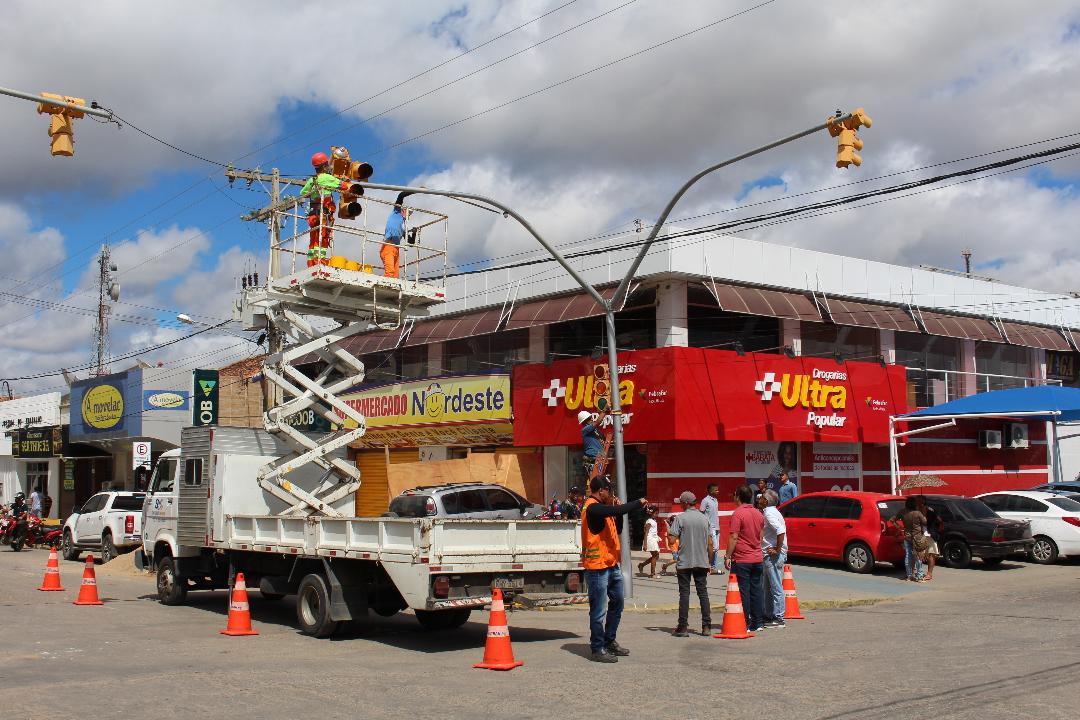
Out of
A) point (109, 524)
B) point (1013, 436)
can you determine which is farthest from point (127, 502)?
point (1013, 436)

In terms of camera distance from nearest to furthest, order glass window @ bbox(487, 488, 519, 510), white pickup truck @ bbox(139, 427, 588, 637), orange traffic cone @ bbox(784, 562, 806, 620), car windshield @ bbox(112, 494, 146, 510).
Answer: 1. white pickup truck @ bbox(139, 427, 588, 637)
2. orange traffic cone @ bbox(784, 562, 806, 620)
3. glass window @ bbox(487, 488, 519, 510)
4. car windshield @ bbox(112, 494, 146, 510)

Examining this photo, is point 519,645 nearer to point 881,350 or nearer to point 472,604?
point 472,604

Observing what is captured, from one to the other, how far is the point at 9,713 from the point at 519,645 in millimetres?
5494

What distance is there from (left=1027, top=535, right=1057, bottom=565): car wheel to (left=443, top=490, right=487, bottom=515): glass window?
11778 mm

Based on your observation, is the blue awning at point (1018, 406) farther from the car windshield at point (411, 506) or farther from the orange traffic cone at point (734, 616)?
the orange traffic cone at point (734, 616)

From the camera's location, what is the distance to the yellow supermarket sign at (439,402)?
2775cm

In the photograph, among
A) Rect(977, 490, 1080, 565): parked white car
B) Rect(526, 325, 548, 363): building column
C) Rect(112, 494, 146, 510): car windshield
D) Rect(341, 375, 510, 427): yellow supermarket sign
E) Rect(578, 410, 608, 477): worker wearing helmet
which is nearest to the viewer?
Rect(578, 410, 608, 477): worker wearing helmet

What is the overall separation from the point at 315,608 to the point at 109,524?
1384cm

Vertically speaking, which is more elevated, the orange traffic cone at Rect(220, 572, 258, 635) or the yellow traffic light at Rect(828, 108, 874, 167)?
the yellow traffic light at Rect(828, 108, 874, 167)

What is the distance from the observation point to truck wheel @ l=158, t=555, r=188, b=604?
52.0 ft

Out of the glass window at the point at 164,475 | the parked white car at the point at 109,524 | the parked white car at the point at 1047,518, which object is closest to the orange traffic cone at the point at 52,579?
the glass window at the point at 164,475

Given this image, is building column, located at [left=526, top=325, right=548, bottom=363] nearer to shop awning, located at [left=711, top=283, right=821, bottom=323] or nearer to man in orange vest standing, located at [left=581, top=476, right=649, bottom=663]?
shop awning, located at [left=711, top=283, right=821, bottom=323]

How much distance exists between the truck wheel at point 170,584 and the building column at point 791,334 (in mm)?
16563

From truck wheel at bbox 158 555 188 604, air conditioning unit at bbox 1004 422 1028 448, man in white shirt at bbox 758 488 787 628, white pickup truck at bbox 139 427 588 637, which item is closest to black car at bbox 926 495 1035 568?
man in white shirt at bbox 758 488 787 628
